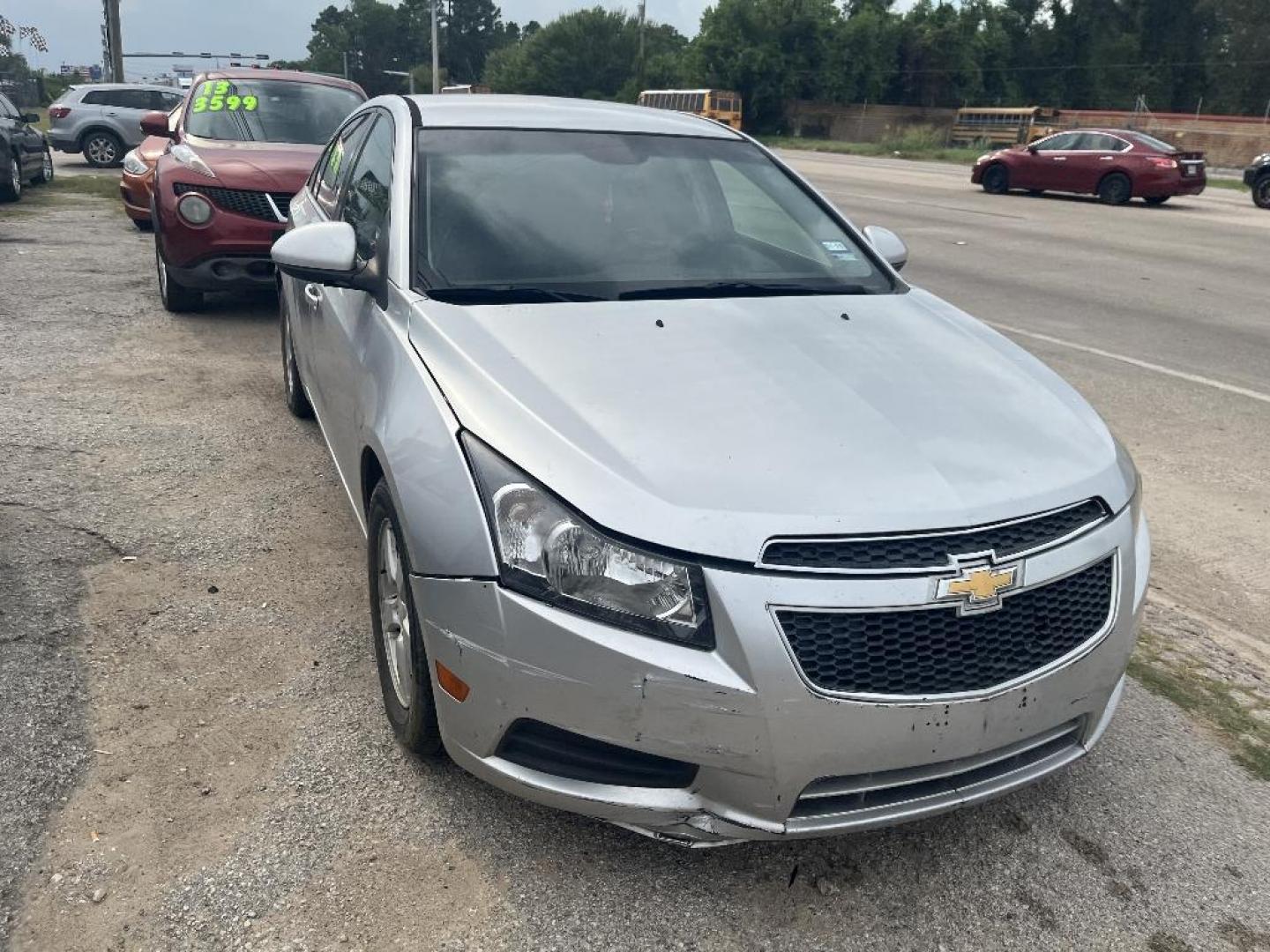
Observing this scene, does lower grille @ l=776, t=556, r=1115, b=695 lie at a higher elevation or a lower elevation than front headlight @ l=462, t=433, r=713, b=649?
lower

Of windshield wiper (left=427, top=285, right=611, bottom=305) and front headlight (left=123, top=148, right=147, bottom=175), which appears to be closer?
windshield wiper (left=427, top=285, right=611, bottom=305)

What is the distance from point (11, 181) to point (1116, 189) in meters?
18.4

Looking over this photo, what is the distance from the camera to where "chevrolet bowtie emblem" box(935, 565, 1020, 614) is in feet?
7.27

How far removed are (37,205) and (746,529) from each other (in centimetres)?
1559

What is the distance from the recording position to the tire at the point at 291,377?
5.33 m

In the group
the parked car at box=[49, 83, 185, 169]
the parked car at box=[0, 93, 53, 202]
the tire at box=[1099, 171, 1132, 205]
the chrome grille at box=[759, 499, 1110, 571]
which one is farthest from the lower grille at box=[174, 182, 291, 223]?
the tire at box=[1099, 171, 1132, 205]

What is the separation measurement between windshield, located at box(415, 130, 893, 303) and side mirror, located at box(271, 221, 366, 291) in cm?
22

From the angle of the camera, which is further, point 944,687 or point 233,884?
point 233,884

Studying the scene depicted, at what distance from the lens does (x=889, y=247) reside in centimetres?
415

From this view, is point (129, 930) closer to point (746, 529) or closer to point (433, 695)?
point (433, 695)

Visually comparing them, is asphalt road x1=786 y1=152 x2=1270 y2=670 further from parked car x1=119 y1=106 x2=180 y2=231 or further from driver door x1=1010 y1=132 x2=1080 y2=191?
parked car x1=119 y1=106 x2=180 y2=231

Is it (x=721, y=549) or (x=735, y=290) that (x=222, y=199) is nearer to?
Result: (x=735, y=290)

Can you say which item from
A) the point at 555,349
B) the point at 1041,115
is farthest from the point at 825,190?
the point at 1041,115

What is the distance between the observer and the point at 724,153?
4.18 metres
